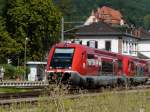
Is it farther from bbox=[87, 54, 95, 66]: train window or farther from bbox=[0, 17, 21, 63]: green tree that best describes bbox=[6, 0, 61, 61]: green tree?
bbox=[87, 54, 95, 66]: train window

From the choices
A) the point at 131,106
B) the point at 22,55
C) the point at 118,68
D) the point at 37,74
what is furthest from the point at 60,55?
the point at 22,55

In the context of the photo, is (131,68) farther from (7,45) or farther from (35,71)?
(7,45)

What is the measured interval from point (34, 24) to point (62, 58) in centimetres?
5221

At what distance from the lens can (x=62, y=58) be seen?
111 feet

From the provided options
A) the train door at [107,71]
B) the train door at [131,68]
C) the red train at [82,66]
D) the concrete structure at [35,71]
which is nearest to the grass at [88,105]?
the red train at [82,66]

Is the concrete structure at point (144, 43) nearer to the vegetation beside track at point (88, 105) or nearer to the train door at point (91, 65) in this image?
the train door at point (91, 65)

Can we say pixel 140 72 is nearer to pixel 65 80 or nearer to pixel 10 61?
pixel 65 80

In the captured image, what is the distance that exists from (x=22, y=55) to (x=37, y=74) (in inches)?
286

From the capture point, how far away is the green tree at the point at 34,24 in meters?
84.4

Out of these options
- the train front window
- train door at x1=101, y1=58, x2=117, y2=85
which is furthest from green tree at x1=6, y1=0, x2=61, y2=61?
the train front window

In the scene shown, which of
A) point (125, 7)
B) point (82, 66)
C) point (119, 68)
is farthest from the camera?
point (125, 7)

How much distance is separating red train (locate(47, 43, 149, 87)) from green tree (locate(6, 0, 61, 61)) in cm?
4127

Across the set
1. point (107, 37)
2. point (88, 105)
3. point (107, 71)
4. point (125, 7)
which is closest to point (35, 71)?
point (107, 37)

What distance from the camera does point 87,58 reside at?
3578cm
